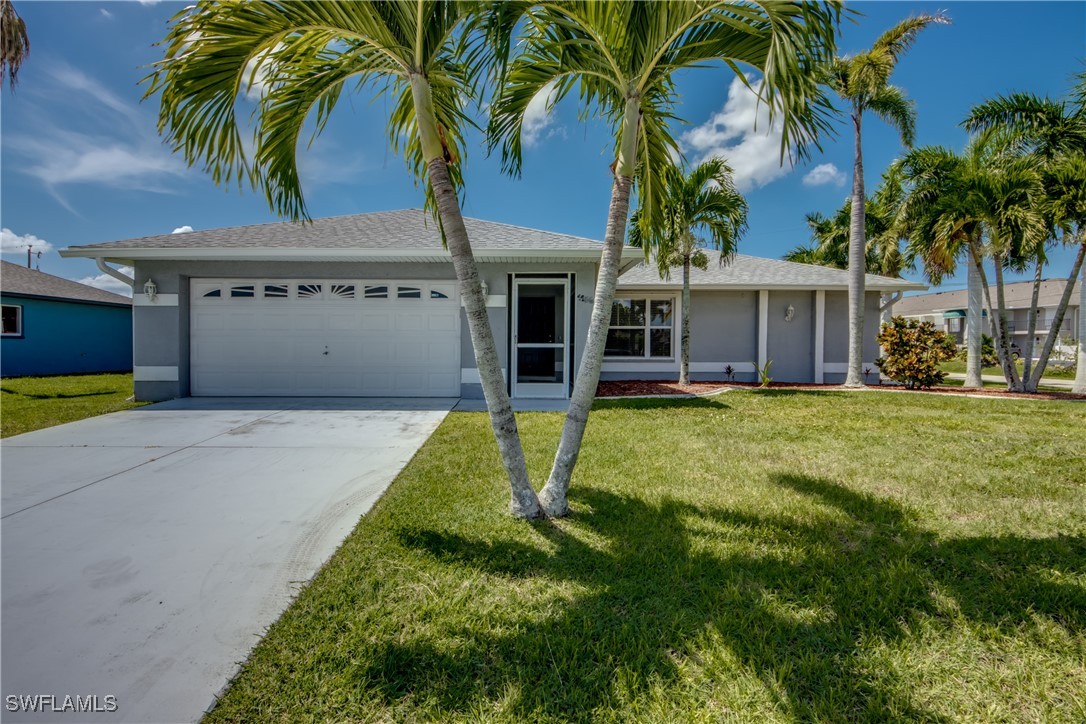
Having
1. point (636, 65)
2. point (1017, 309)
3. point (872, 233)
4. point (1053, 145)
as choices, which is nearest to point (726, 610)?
point (636, 65)

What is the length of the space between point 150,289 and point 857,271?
54.4ft

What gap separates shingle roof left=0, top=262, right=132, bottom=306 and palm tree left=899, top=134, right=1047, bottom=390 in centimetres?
2739

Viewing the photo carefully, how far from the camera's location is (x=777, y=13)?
2875mm

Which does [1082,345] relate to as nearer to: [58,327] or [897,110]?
[897,110]

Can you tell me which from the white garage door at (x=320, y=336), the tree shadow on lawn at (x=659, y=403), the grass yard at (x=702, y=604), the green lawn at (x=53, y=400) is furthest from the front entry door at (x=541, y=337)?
the green lawn at (x=53, y=400)

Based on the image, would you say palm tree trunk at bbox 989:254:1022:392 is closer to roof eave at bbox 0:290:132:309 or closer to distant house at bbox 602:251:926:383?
distant house at bbox 602:251:926:383

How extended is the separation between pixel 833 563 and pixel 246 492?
5059mm

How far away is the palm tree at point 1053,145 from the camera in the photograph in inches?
393

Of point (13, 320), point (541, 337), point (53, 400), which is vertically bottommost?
point (53, 400)

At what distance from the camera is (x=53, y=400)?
33.5 feet

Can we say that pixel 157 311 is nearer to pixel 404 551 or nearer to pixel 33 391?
pixel 33 391

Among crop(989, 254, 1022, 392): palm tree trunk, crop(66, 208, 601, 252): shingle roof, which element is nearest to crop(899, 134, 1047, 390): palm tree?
crop(989, 254, 1022, 392): palm tree trunk

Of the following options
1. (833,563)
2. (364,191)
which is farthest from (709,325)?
(833,563)

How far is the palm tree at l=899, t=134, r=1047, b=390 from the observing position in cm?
1024
